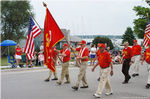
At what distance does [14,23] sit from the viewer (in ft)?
158

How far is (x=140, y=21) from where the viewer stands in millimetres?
38406

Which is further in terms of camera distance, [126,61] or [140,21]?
[140,21]

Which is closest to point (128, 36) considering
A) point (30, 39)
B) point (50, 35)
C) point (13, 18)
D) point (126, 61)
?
point (13, 18)

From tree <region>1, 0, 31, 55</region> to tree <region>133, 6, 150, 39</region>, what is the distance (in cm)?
2275

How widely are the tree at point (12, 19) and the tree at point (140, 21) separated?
22747 mm

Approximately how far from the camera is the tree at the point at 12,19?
47281mm

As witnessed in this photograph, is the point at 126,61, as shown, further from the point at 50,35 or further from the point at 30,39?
the point at 30,39

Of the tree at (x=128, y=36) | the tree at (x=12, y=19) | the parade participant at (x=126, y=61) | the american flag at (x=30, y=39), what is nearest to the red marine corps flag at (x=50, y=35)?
the american flag at (x=30, y=39)

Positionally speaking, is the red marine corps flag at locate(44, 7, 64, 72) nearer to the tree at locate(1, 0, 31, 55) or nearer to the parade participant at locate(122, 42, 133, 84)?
the parade participant at locate(122, 42, 133, 84)

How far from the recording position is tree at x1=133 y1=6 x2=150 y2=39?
38312 millimetres

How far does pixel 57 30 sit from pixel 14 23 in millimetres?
42191

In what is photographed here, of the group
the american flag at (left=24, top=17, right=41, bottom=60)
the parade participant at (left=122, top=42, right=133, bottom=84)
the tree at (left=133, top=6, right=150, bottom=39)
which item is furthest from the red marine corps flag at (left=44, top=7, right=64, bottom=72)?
the tree at (left=133, top=6, right=150, bottom=39)

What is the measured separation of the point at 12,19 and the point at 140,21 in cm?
2468

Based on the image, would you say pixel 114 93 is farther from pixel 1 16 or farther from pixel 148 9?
pixel 1 16
